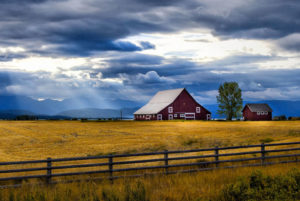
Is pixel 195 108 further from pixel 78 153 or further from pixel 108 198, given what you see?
pixel 108 198

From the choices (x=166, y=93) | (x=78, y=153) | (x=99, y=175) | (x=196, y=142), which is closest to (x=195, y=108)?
(x=166, y=93)

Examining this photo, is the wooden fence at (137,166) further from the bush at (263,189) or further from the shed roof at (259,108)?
the shed roof at (259,108)

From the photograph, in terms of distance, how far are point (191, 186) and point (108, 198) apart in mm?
4017

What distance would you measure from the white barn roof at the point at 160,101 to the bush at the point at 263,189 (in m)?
70.5

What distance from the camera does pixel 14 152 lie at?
3412cm

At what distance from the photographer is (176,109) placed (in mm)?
87000

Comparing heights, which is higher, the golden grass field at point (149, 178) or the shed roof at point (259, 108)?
the shed roof at point (259, 108)

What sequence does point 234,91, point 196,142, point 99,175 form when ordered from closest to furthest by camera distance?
point 99,175 → point 196,142 → point 234,91

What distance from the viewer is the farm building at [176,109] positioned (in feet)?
282

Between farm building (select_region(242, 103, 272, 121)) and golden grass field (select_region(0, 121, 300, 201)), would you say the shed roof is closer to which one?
farm building (select_region(242, 103, 272, 121))

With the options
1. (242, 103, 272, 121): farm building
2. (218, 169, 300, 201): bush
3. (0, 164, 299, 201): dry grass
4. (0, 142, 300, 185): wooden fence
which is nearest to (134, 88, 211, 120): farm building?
(242, 103, 272, 121): farm building

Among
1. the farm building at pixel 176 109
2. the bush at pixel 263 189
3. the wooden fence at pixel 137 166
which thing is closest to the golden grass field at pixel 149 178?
the bush at pixel 263 189

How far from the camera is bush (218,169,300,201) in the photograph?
43.4 ft

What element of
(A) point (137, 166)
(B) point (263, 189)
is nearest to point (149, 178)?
(A) point (137, 166)
